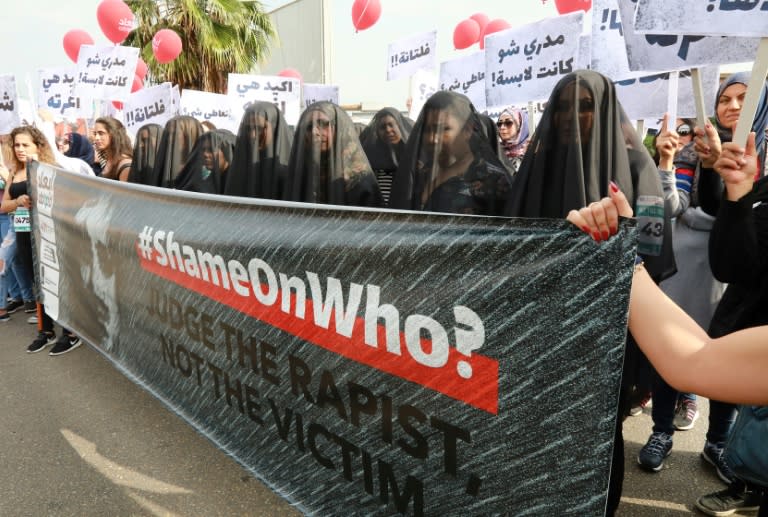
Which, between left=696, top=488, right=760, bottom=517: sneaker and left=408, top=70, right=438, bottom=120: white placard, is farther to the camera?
left=408, top=70, right=438, bottom=120: white placard

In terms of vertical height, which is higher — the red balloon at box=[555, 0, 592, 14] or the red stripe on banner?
the red balloon at box=[555, 0, 592, 14]

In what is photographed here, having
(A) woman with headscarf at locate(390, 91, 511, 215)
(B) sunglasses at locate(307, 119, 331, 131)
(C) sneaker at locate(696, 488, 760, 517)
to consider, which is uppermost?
(B) sunglasses at locate(307, 119, 331, 131)

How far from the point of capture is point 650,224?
1.69m

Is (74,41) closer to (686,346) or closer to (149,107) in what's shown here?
(149,107)

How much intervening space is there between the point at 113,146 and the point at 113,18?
4.98 metres

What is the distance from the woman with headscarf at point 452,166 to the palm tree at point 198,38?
14455 millimetres

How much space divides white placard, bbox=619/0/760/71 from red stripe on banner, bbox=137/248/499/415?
1430 mm

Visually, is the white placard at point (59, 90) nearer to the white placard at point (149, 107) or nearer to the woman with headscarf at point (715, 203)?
the white placard at point (149, 107)

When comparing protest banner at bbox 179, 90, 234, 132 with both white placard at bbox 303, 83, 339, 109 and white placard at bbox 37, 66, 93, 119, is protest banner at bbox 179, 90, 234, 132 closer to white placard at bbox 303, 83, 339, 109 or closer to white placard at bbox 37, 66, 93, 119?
white placard at bbox 303, 83, 339, 109

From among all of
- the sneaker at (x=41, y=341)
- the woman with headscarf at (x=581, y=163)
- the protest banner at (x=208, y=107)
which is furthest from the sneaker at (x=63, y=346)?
the woman with headscarf at (x=581, y=163)

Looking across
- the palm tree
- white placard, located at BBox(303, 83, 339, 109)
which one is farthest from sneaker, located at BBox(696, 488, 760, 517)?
the palm tree

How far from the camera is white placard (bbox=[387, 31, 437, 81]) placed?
6648mm

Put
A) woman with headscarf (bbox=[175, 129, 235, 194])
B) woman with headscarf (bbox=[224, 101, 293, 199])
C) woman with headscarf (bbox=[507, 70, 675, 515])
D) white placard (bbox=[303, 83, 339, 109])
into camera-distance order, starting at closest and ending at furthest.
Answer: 1. woman with headscarf (bbox=[507, 70, 675, 515])
2. woman with headscarf (bbox=[224, 101, 293, 199])
3. woman with headscarf (bbox=[175, 129, 235, 194])
4. white placard (bbox=[303, 83, 339, 109])

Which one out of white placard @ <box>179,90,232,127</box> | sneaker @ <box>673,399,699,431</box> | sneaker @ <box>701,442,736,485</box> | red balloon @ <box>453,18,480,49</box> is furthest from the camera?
red balloon @ <box>453,18,480,49</box>
